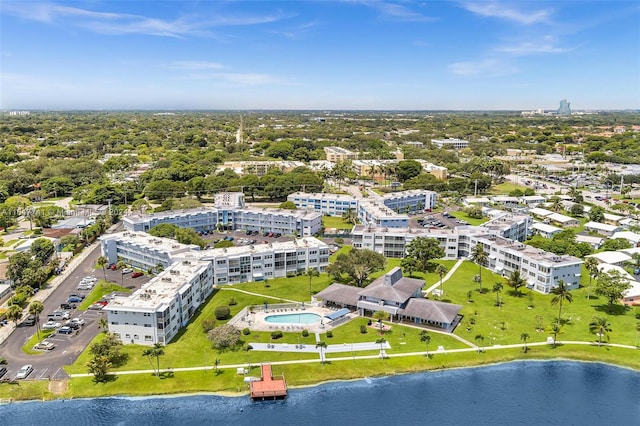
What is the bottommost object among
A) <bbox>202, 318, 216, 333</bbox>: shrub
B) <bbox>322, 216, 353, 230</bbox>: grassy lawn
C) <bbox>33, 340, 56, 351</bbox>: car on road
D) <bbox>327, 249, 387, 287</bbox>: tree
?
<bbox>33, 340, 56, 351</bbox>: car on road

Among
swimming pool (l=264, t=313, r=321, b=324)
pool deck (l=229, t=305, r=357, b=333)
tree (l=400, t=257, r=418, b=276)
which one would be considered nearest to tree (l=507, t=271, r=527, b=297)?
tree (l=400, t=257, r=418, b=276)

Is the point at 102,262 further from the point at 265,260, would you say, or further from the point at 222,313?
the point at 222,313

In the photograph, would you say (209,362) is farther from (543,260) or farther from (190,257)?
(543,260)

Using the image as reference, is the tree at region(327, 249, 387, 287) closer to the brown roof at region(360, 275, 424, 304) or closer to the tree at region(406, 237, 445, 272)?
the brown roof at region(360, 275, 424, 304)

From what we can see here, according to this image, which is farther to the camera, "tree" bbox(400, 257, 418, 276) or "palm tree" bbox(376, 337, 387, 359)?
"tree" bbox(400, 257, 418, 276)

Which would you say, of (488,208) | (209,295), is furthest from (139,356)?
(488,208)

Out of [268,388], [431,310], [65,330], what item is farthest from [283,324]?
[65,330]
